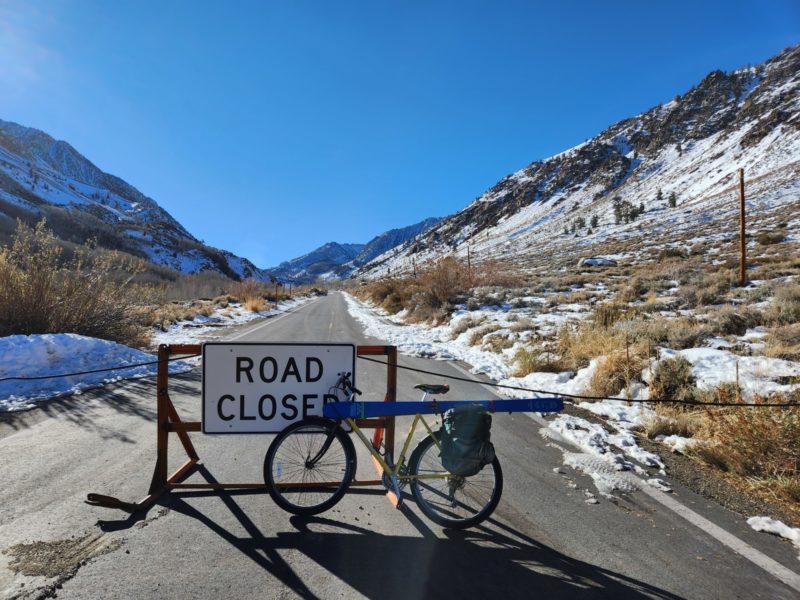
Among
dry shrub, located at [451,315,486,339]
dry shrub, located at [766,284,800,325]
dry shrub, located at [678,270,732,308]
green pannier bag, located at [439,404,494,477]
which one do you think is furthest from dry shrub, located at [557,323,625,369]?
green pannier bag, located at [439,404,494,477]

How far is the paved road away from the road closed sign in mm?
637

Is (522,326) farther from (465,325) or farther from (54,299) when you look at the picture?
(54,299)

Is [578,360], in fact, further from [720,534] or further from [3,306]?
[3,306]

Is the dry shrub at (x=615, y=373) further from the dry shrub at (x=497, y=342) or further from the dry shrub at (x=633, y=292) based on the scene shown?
the dry shrub at (x=633, y=292)

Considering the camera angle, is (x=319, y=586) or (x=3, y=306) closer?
(x=319, y=586)

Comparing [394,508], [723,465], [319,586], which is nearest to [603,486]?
[723,465]

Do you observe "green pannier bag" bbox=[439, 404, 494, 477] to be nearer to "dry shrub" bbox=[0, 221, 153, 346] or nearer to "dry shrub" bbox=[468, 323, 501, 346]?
"dry shrub" bbox=[468, 323, 501, 346]

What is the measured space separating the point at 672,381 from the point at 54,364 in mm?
10004

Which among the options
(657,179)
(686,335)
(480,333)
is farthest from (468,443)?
(657,179)

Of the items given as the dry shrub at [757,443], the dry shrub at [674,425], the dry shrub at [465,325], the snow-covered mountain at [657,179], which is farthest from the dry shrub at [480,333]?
the snow-covered mountain at [657,179]

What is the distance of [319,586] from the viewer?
250 centimetres

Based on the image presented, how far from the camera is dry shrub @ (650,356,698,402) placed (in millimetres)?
5871

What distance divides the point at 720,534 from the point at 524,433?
2.35 meters

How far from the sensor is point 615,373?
6781 mm
